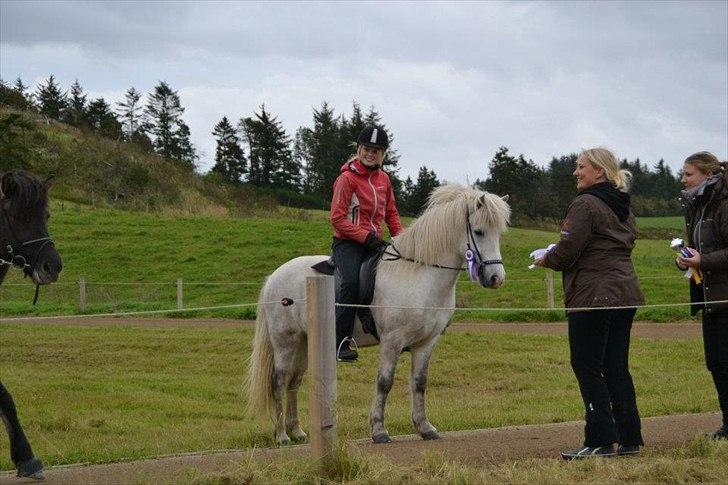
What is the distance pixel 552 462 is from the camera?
6914mm

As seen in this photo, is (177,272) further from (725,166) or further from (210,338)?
(725,166)

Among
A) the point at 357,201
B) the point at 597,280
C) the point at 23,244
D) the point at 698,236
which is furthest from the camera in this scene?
the point at 357,201

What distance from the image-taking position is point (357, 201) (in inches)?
357

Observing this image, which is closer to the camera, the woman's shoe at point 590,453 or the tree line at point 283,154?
the woman's shoe at point 590,453

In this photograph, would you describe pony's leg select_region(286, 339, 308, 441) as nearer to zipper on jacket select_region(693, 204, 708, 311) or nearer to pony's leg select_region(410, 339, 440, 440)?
pony's leg select_region(410, 339, 440, 440)

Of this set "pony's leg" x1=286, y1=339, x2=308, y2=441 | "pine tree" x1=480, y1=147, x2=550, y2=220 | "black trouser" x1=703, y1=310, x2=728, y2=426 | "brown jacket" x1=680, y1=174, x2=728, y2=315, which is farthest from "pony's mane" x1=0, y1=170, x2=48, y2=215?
"pine tree" x1=480, y1=147, x2=550, y2=220

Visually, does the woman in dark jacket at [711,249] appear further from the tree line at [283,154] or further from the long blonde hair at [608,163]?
the tree line at [283,154]

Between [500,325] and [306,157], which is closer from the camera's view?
[500,325]

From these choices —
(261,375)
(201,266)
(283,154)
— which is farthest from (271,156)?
(261,375)

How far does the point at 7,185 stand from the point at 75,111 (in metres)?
78.8

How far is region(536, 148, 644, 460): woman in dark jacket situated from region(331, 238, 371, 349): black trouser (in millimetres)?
A: 2096

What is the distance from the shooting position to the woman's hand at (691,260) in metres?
7.66

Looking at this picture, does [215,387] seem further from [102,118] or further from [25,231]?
[102,118]

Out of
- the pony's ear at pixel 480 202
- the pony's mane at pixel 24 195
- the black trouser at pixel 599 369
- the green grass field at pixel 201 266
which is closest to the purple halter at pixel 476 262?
the pony's ear at pixel 480 202
